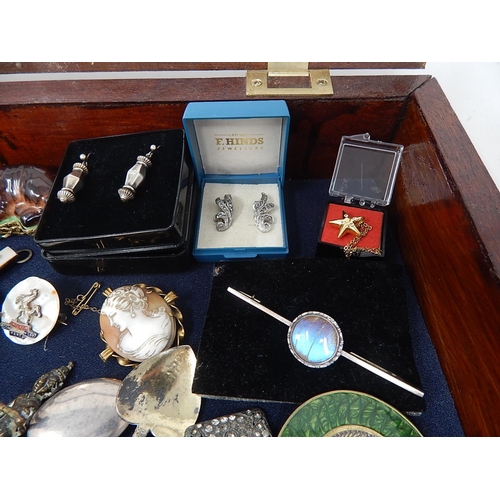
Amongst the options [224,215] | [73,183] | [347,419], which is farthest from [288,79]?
[347,419]

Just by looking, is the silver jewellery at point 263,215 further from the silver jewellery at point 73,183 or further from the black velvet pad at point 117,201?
the silver jewellery at point 73,183

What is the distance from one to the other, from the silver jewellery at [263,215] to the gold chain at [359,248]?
238 mm

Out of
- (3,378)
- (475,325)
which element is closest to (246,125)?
(475,325)

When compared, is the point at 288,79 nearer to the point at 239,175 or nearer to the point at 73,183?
the point at 239,175

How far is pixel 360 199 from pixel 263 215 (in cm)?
28

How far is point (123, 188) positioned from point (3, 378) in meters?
0.56

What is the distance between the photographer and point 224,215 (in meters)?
1.13

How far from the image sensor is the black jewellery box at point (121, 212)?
937 millimetres

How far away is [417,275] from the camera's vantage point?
1024 millimetres

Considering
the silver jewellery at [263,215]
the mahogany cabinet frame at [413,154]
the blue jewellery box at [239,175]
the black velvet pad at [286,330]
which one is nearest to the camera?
the mahogany cabinet frame at [413,154]

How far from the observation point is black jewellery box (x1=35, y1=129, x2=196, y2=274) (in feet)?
3.07

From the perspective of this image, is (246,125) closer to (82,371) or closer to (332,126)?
(332,126)

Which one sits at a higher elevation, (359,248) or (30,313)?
(359,248)

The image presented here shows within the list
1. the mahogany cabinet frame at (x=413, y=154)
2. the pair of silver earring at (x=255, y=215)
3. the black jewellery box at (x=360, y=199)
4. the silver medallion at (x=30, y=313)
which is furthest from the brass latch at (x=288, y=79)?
the silver medallion at (x=30, y=313)
